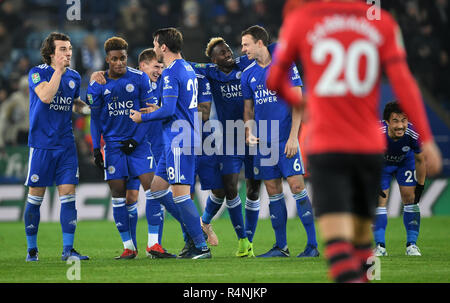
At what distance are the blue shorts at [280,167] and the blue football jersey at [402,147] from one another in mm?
1230

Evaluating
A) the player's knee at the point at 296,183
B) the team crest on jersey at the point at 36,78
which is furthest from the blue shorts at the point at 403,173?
the team crest on jersey at the point at 36,78

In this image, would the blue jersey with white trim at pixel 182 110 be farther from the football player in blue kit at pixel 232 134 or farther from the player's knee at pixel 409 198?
the player's knee at pixel 409 198

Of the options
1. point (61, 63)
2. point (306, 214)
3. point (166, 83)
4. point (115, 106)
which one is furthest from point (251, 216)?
point (61, 63)

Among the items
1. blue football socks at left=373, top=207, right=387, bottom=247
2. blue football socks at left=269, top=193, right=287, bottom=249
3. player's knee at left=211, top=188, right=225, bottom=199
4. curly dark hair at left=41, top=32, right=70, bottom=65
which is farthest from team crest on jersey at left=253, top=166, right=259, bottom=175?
curly dark hair at left=41, top=32, right=70, bottom=65

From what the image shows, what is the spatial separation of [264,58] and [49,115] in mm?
2551

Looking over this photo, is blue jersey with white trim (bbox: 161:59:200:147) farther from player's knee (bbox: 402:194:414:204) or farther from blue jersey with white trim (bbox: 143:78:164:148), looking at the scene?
player's knee (bbox: 402:194:414:204)

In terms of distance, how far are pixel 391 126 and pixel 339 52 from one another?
16.7 ft

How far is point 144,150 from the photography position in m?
9.47

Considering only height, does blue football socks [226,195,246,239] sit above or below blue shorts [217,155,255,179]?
below

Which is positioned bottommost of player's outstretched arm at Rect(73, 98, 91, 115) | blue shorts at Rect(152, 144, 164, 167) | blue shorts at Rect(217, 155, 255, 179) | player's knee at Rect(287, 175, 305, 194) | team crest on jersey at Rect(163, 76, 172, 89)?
player's knee at Rect(287, 175, 305, 194)

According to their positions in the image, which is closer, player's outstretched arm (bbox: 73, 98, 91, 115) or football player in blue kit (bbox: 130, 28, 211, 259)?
football player in blue kit (bbox: 130, 28, 211, 259)

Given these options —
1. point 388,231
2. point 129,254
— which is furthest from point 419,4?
point 129,254

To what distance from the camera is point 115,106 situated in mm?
9367

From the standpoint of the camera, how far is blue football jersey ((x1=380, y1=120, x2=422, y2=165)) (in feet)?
31.3
